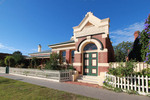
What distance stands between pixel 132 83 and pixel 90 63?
425 cm

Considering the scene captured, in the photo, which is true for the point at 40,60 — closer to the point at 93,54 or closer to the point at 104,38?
the point at 93,54

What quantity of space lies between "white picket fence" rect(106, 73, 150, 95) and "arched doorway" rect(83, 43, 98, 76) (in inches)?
97.2

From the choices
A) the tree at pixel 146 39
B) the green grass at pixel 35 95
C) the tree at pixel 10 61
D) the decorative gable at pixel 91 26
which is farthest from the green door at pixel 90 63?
the tree at pixel 10 61

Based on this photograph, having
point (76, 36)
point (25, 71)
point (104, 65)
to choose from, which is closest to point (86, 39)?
point (76, 36)

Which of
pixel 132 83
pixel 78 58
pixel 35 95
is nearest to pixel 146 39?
pixel 132 83

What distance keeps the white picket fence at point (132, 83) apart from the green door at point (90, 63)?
2.45m

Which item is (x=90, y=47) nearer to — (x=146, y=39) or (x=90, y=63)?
(x=90, y=63)

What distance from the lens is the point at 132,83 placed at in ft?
18.0

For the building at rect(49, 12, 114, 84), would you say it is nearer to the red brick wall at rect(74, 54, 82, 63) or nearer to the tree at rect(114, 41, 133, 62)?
the red brick wall at rect(74, 54, 82, 63)

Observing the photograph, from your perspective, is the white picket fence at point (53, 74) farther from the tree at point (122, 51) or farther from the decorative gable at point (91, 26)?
the tree at point (122, 51)

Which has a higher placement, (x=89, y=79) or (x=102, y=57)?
(x=102, y=57)

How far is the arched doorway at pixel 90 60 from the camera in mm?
8992

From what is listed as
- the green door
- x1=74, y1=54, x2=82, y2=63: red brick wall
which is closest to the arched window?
the green door

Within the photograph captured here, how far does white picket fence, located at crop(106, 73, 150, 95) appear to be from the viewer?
5109mm
